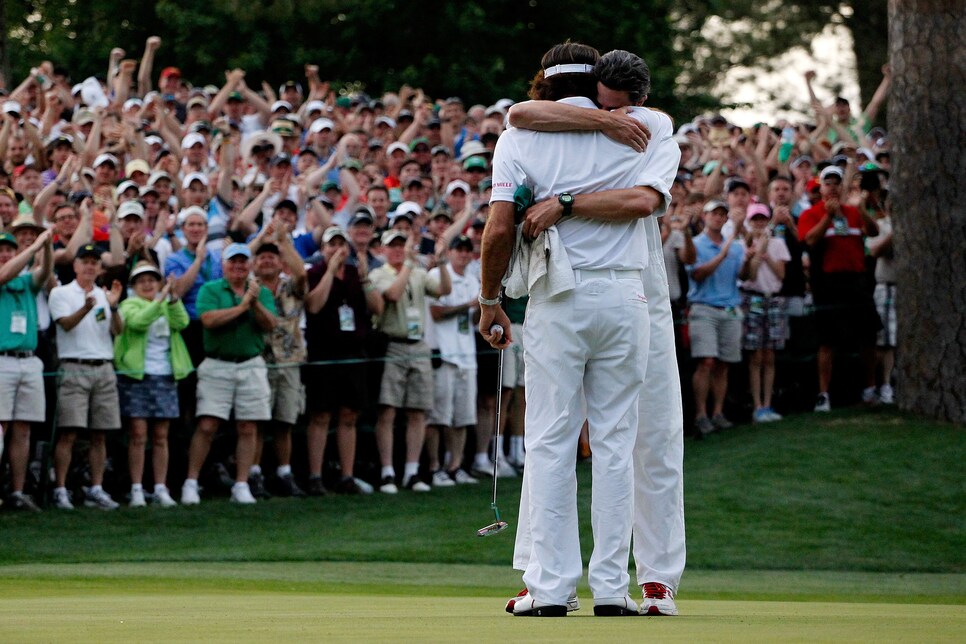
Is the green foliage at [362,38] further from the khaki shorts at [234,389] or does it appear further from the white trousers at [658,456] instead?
the white trousers at [658,456]

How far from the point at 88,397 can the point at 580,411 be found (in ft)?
24.7

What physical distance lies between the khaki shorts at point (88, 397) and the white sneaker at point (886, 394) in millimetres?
8235

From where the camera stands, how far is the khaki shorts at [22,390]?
493 inches

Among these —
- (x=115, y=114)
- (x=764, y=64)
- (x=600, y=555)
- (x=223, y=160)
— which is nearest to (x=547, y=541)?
(x=600, y=555)

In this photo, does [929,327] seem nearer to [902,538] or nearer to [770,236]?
[770,236]

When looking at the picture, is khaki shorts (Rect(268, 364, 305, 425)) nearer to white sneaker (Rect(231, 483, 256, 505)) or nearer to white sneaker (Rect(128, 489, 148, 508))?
white sneaker (Rect(231, 483, 256, 505))

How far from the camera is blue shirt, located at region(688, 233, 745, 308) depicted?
16109mm

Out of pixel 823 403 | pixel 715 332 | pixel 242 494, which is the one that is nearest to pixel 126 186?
pixel 242 494

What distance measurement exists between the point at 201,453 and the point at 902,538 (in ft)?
18.8

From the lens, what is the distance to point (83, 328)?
13.1 meters

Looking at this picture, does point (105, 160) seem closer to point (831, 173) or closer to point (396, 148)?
point (396, 148)

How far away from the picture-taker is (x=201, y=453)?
13797 millimetres

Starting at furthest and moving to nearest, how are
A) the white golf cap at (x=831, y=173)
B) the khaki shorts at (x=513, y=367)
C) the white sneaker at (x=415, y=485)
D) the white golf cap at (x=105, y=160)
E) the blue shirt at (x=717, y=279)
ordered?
1. the white golf cap at (x=831, y=173)
2. the blue shirt at (x=717, y=279)
3. the khaki shorts at (x=513, y=367)
4. the white golf cap at (x=105, y=160)
5. the white sneaker at (x=415, y=485)

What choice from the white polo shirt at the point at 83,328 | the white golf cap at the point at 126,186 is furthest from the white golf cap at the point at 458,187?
the white polo shirt at the point at 83,328
